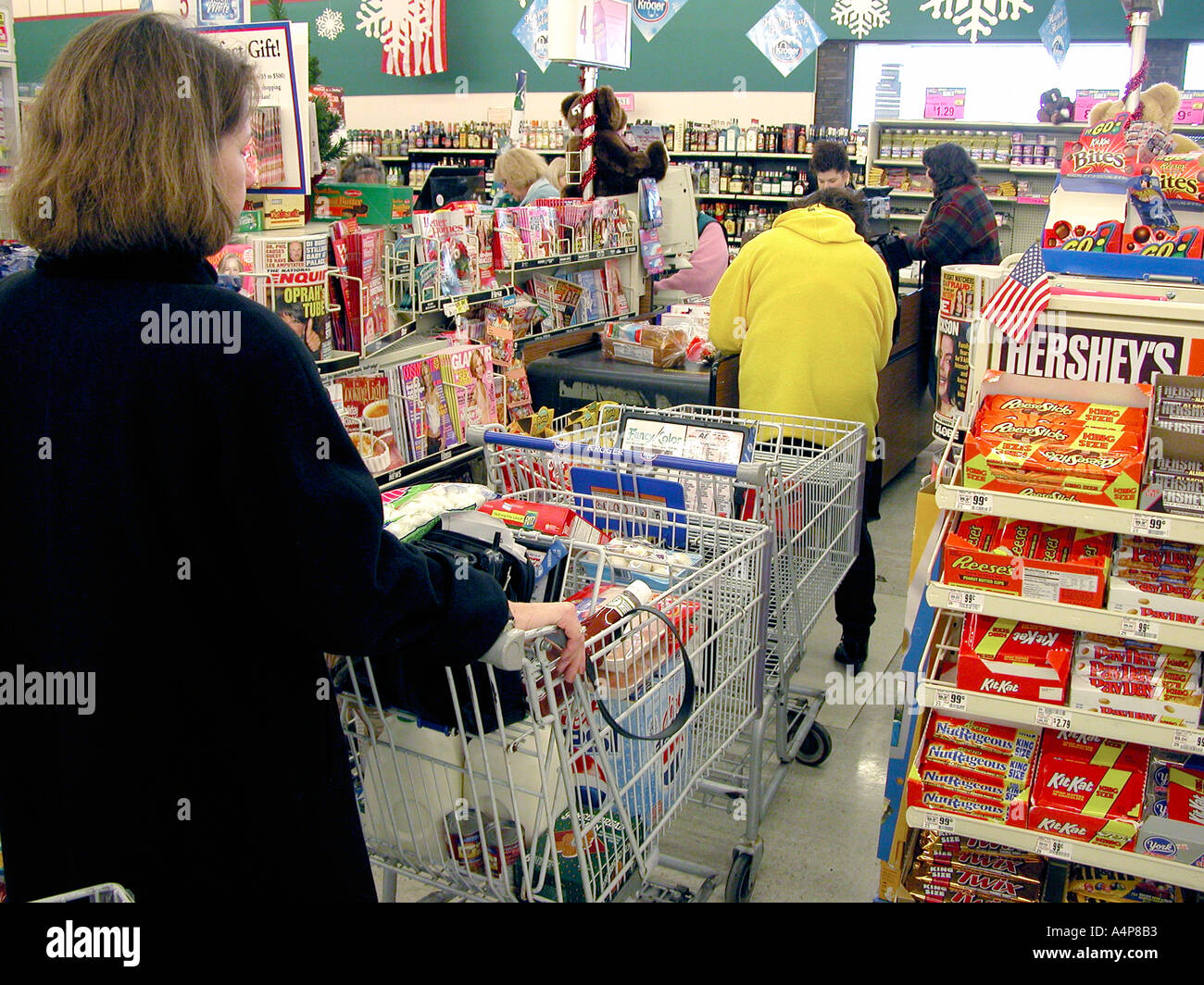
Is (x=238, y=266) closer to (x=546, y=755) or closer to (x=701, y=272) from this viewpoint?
(x=546, y=755)

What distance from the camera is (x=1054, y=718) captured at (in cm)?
199

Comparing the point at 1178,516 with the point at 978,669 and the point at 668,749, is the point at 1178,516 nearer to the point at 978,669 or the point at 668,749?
the point at 978,669

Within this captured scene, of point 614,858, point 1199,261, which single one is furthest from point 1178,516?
point 614,858

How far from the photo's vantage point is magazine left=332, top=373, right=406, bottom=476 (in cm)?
Result: 313

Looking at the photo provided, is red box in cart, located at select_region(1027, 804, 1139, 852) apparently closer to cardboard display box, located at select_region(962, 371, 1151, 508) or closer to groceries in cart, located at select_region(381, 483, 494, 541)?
cardboard display box, located at select_region(962, 371, 1151, 508)

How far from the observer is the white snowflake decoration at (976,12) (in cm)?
1008

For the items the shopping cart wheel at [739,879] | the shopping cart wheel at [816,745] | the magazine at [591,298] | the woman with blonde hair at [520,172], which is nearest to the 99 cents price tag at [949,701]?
the shopping cart wheel at [739,879]

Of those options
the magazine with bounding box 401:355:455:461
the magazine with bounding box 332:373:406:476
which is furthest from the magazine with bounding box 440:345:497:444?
the magazine with bounding box 332:373:406:476

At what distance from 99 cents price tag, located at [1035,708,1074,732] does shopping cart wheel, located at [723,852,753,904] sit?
39.0 inches

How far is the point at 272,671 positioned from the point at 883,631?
11.6ft

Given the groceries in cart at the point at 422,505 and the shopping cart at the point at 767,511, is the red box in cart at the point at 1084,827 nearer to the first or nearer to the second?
the shopping cart at the point at 767,511

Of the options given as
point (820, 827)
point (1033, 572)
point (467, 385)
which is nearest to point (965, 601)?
point (1033, 572)

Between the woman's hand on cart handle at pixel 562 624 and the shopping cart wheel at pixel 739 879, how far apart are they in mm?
1268

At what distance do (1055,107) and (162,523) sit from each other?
9.87 meters
